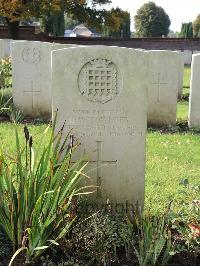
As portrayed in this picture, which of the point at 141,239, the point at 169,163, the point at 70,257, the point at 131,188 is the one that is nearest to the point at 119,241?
the point at 141,239

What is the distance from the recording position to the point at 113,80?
3648 mm

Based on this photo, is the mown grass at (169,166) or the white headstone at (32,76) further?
the white headstone at (32,76)

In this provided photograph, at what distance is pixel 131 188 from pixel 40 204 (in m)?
1.07

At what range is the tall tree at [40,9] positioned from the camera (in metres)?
21.7

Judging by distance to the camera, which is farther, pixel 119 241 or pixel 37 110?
pixel 37 110

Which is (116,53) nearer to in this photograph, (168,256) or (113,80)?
(113,80)

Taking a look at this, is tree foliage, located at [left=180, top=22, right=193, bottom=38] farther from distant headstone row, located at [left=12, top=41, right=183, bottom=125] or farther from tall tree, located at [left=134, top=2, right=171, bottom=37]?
distant headstone row, located at [left=12, top=41, right=183, bottom=125]

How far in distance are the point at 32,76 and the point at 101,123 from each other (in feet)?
15.8

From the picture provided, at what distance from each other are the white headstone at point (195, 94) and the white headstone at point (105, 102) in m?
4.23

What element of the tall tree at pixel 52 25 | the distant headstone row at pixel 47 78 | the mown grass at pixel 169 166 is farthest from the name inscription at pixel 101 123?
the tall tree at pixel 52 25

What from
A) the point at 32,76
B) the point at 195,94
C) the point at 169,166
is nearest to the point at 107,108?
the point at 169,166

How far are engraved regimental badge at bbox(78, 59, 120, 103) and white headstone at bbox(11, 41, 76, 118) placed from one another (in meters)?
4.55

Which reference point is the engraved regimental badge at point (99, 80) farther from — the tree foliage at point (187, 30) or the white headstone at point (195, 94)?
the tree foliage at point (187, 30)

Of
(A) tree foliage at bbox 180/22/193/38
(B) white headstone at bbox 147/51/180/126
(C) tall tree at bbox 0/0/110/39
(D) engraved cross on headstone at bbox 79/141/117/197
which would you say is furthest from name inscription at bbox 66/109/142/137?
(A) tree foliage at bbox 180/22/193/38
